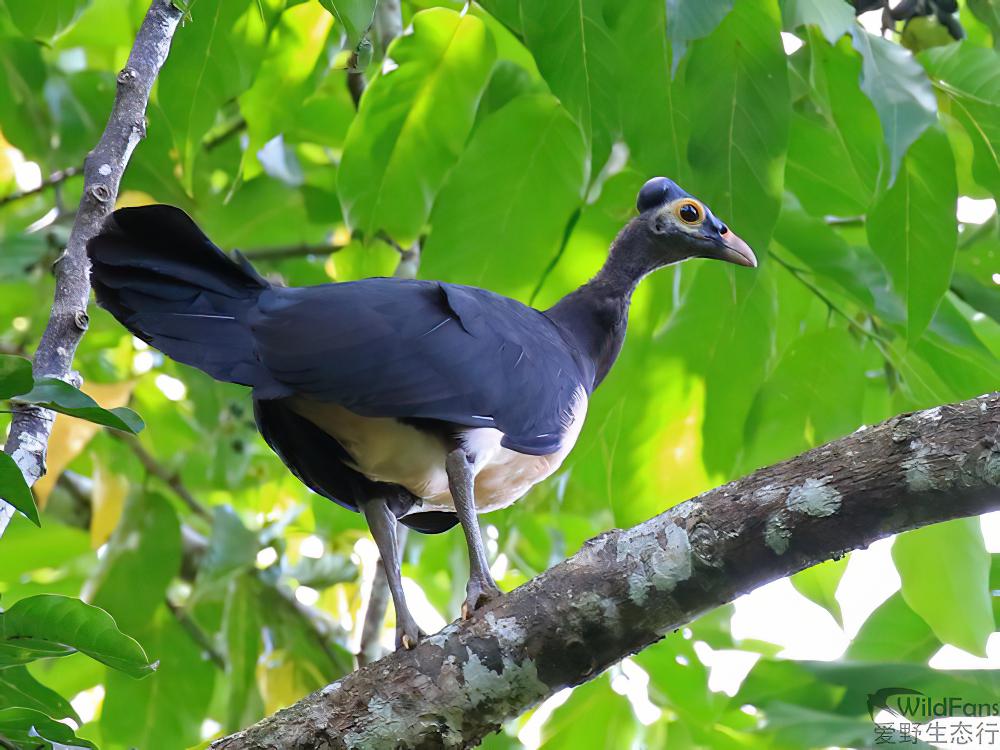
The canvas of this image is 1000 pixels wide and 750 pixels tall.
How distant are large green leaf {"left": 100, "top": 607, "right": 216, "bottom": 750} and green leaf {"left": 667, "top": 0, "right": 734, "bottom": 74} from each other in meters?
2.92

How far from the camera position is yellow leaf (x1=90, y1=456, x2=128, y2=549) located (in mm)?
4355

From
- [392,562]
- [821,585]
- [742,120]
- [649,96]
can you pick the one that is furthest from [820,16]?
[821,585]

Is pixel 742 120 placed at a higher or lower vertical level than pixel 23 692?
higher

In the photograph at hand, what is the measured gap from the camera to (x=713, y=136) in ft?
9.98

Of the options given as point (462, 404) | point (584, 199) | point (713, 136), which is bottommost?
point (462, 404)

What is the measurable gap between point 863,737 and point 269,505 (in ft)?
13.7

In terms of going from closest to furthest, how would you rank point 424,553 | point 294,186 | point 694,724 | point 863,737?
1. point 863,737
2. point 694,724
3. point 294,186
4. point 424,553

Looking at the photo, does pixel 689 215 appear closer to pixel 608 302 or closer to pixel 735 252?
pixel 735 252

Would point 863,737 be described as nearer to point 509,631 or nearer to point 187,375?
point 509,631

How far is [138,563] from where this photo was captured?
4277 millimetres

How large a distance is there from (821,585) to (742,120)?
1.61 meters

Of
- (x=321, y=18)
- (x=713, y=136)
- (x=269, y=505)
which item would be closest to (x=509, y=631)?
(x=713, y=136)

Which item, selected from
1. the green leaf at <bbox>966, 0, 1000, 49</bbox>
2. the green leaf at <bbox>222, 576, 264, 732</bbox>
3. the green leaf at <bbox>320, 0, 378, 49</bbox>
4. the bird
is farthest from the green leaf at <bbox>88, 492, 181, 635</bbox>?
the green leaf at <bbox>966, 0, 1000, 49</bbox>

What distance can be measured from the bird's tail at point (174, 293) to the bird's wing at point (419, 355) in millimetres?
65
